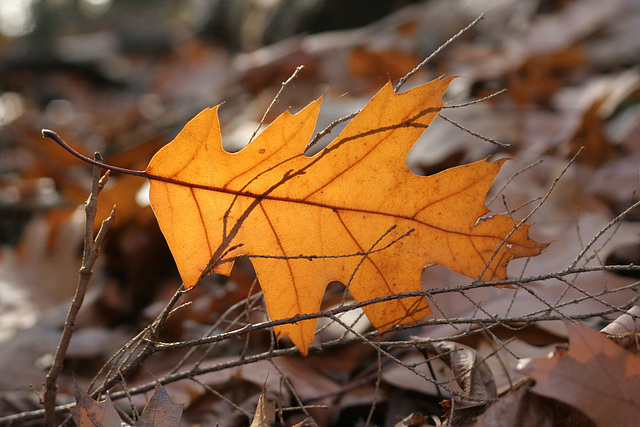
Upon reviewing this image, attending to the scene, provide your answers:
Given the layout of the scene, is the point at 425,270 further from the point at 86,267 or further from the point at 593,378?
the point at 86,267

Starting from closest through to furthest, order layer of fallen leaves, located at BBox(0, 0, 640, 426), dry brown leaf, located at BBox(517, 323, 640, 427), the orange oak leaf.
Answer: dry brown leaf, located at BBox(517, 323, 640, 427)
the orange oak leaf
layer of fallen leaves, located at BBox(0, 0, 640, 426)

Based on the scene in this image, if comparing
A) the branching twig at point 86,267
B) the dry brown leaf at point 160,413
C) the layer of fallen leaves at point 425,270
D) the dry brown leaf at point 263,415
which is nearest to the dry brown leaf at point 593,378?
the layer of fallen leaves at point 425,270

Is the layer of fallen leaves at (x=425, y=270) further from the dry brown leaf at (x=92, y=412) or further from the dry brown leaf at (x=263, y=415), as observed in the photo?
the dry brown leaf at (x=92, y=412)

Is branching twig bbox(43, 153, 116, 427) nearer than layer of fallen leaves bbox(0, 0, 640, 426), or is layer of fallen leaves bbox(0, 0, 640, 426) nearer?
branching twig bbox(43, 153, 116, 427)

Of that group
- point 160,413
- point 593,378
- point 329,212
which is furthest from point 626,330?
point 160,413

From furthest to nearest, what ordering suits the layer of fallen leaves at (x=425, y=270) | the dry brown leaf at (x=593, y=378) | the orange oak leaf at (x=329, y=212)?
the layer of fallen leaves at (x=425, y=270) → the orange oak leaf at (x=329, y=212) → the dry brown leaf at (x=593, y=378)

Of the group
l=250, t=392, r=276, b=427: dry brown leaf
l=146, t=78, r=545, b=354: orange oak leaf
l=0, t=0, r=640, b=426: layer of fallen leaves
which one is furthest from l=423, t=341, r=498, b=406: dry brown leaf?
l=250, t=392, r=276, b=427: dry brown leaf

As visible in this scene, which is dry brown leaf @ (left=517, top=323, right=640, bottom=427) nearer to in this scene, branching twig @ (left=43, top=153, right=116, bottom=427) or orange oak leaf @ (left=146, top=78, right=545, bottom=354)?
orange oak leaf @ (left=146, top=78, right=545, bottom=354)

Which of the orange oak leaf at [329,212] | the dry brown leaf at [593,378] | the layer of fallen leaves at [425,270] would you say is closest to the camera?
the dry brown leaf at [593,378]

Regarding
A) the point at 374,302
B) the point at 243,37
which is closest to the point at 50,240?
the point at 374,302

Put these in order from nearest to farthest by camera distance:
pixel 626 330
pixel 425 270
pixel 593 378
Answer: pixel 593 378
pixel 626 330
pixel 425 270
